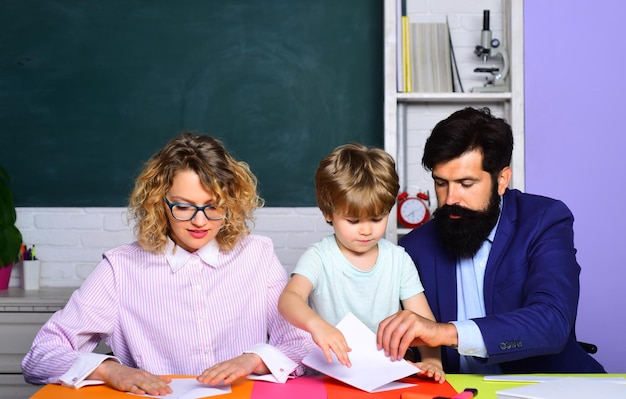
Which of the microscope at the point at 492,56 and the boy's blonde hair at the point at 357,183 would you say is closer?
the boy's blonde hair at the point at 357,183

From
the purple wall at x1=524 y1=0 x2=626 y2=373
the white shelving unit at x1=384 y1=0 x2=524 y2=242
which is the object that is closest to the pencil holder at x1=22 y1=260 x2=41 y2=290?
the white shelving unit at x1=384 y1=0 x2=524 y2=242

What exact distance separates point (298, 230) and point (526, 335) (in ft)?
6.23

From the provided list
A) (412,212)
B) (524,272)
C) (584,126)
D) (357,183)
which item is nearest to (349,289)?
(357,183)

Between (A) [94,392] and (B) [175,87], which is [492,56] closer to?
(B) [175,87]

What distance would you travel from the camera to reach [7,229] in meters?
3.57

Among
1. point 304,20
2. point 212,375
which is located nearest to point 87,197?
point 304,20

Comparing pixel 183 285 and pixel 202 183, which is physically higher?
pixel 202 183

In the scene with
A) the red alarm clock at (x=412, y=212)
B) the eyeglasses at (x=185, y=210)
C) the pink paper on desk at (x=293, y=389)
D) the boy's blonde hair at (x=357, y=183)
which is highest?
the boy's blonde hair at (x=357, y=183)

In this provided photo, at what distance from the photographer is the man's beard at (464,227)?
2189 mm

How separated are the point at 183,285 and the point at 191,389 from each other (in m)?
0.43

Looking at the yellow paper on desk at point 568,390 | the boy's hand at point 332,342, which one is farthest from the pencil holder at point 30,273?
the yellow paper on desk at point 568,390

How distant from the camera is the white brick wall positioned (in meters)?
3.61

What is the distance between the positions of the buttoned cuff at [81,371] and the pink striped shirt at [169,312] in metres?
0.19

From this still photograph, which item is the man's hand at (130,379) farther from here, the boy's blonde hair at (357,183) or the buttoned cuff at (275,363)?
the boy's blonde hair at (357,183)
